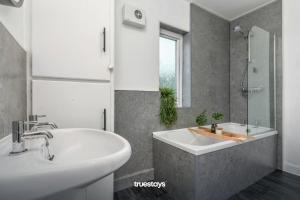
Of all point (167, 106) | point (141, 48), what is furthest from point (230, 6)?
point (167, 106)

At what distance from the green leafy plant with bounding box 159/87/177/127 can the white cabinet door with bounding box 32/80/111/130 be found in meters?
0.82

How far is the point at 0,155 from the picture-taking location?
55 cm

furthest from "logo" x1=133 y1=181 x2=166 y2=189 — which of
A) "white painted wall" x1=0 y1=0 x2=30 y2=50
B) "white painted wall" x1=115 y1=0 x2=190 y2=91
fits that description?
"white painted wall" x1=0 y1=0 x2=30 y2=50

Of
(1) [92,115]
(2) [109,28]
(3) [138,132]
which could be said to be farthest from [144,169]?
(2) [109,28]

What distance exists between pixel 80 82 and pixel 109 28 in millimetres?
551

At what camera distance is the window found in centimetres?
226

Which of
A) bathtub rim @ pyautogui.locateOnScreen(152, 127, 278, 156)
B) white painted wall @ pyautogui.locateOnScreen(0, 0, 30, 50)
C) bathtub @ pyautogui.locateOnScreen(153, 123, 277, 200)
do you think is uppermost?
white painted wall @ pyautogui.locateOnScreen(0, 0, 30, 50)

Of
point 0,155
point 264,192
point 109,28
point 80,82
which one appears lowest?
point 264,192

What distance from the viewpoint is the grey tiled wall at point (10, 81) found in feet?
2.31

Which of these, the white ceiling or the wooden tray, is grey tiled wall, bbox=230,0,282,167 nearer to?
the white ceiling

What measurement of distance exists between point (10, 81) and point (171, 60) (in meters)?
1.97

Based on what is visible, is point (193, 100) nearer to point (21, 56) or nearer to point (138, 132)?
point (138, 132)

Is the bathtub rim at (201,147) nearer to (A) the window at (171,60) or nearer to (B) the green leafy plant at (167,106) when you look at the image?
(B) the green leafy plant at (167,106)

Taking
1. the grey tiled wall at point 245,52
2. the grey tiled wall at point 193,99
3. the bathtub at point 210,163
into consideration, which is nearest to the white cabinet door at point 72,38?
the grey tiled wall at point 193,99
